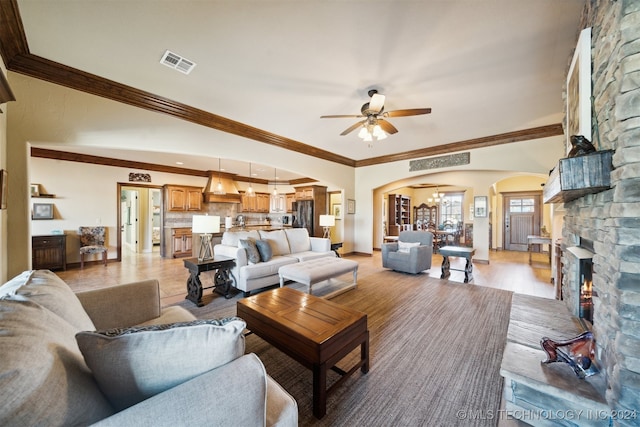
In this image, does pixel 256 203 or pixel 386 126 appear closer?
pixel 386 126

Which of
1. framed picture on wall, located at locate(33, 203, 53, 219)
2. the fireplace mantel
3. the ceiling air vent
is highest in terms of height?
the ceiling air vent

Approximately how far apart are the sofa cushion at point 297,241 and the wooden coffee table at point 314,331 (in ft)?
8.19

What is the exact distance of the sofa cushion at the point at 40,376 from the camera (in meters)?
0.59

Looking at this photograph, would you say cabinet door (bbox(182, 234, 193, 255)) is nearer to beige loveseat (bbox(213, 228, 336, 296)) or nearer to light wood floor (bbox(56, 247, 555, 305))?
light wood floor (bbox(56, 247, 555, 305))

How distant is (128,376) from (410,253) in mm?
4761

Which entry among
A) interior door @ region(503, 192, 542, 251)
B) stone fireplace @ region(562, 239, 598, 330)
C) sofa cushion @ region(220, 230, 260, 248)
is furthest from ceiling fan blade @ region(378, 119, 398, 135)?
interior door @ region(503, 192, 542, 251)

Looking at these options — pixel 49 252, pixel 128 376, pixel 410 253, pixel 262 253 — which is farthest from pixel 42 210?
pixel 410 253

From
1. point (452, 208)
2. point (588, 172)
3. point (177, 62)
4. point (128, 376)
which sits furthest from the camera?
point (452, 208)

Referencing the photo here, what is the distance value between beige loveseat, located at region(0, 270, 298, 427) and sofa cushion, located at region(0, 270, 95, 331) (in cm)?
9

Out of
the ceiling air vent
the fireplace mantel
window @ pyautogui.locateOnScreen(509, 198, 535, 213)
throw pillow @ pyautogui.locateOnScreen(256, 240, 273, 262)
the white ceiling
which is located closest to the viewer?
the fireplace mantel

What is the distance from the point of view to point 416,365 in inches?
79.8

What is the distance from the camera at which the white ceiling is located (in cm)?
194

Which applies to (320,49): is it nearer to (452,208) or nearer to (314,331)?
(314,331)

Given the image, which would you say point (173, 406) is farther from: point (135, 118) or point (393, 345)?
point (135, 118)
